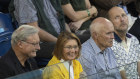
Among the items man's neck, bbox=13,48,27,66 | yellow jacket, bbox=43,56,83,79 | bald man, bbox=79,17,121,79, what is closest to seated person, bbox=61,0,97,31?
bald man, bbox=79,17,121,79

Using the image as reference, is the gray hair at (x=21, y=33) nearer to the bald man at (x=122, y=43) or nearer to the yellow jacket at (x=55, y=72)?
the yellow jacket at (x=55, y=72)

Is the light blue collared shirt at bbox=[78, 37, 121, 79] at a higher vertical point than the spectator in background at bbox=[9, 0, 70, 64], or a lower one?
lower

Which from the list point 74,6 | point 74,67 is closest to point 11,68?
point 74,67

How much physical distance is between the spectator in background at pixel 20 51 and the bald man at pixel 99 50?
62 centimetres

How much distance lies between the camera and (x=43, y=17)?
16.7 ft

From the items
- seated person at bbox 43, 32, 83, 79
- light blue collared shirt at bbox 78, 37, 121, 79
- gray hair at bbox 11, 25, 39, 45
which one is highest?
gray hair at bbox 11, 25, 39, 45

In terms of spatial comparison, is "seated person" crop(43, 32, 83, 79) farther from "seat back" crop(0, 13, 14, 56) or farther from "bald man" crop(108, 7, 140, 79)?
"seat back" crop(0, 13, 14, 56)

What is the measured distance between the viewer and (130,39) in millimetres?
4930

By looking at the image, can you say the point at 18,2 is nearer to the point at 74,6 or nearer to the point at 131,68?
the point at 74,6

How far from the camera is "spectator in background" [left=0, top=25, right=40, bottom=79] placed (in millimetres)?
3842

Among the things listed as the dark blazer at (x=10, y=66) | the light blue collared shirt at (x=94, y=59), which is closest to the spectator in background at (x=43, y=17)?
the light blue collared shirt at (x=94, y=59)

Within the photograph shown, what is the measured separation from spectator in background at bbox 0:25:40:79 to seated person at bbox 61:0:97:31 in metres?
1.58

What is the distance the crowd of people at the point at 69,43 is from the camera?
3.73 m

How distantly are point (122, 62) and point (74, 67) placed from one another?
863 mm
